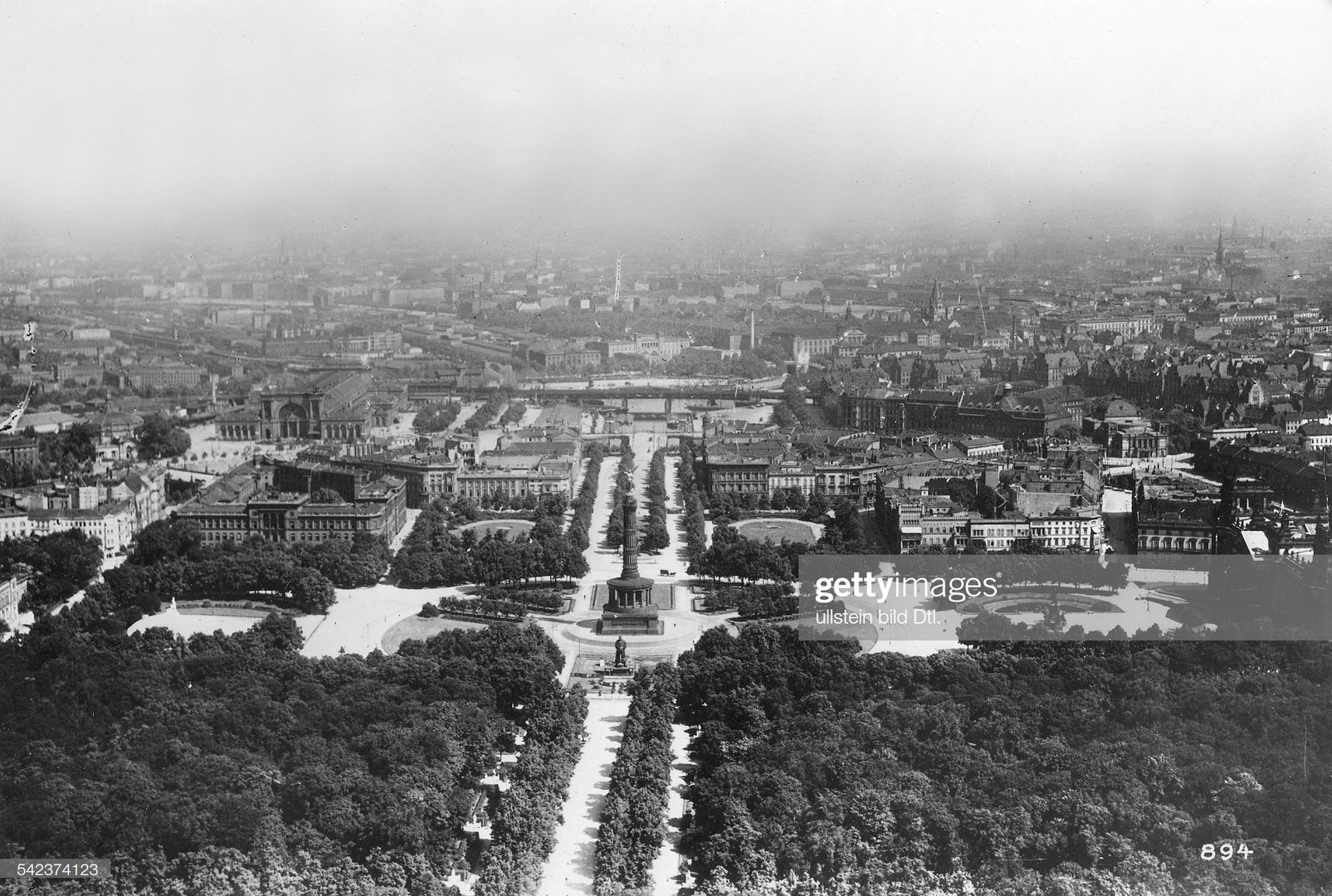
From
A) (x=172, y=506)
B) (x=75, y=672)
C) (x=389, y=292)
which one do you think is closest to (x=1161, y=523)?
(x=75, y=672)

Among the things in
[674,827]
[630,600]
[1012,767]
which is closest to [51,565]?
[630,600]

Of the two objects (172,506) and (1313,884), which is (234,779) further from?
(172,506)

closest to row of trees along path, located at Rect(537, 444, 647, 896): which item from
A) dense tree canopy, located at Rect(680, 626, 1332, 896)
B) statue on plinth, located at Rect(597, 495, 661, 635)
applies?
dense tree canopy, located at Rect(680, 626, 1332, 896)

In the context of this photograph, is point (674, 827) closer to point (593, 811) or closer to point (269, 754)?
point (593, 811)

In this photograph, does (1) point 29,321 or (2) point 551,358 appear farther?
(2) point 551,358

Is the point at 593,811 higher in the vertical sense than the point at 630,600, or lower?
lower

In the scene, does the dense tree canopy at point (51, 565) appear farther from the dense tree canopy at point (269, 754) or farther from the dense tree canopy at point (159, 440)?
the dense tree canopy at point (159, 440)

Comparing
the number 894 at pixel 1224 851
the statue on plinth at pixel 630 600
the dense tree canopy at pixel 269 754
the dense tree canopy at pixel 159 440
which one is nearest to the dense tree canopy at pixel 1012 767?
the number 894 at pixel 1224 851
